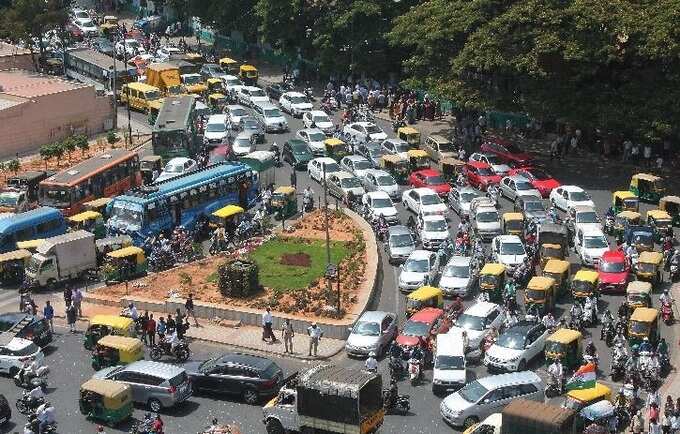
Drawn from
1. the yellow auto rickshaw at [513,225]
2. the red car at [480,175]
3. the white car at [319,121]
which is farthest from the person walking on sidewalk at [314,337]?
the white car at [319,121]

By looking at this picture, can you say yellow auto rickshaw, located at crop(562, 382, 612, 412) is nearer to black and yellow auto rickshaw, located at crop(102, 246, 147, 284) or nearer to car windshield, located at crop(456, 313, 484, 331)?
car windshield, located at crop(456, 313, 484, 331)

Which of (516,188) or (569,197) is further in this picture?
(516,188)

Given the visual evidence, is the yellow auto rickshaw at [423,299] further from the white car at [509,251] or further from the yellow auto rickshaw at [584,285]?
the yellow auto rickshaw at [584,285]

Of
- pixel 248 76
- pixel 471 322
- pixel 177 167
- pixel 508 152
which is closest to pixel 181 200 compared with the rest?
pixel 177 167

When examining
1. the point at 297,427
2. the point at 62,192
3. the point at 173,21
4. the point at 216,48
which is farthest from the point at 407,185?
the point at 173,21

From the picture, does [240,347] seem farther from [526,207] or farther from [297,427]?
[526,207]

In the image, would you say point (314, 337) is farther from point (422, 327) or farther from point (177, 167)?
point (177, 167)
